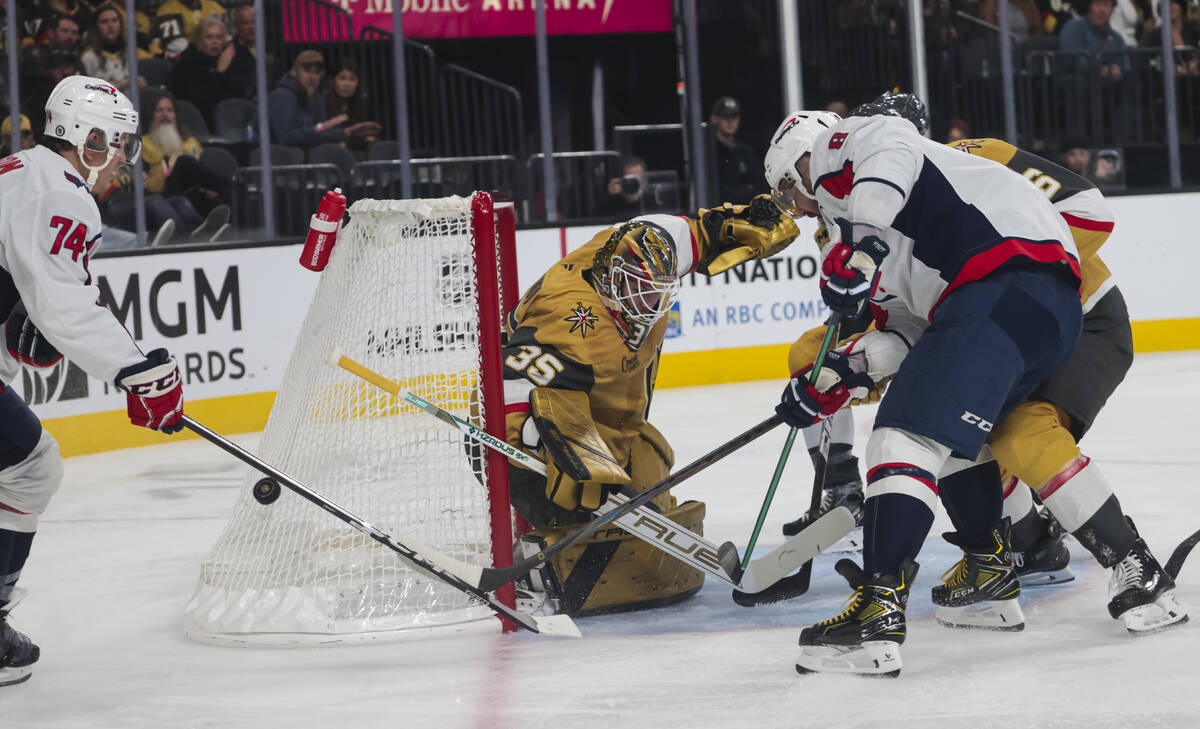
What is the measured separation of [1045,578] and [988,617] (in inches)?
14.8

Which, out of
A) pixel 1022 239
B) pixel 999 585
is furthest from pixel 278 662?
pixel 1022 239

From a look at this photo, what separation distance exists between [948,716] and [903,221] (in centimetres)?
82

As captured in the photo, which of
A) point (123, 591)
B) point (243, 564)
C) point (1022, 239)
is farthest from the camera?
point (123, 591)

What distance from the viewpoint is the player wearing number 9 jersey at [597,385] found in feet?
9.10

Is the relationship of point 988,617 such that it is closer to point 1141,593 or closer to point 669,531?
point 1141,593

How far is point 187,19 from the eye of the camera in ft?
22.7

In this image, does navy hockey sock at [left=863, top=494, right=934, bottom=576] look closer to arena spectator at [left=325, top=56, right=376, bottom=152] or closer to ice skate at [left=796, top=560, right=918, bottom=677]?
ice skate at [left=796, top=560, right=918, bottom=677]

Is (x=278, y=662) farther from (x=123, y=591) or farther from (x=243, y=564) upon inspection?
(x=123, y=591)

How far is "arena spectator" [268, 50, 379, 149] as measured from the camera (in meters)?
6.83

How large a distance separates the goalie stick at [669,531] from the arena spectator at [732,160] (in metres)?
4.73

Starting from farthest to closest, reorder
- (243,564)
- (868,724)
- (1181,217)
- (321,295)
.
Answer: (1181,217) → (321,295) → (243,564) → (868,724)

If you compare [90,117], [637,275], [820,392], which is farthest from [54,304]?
[820,392]

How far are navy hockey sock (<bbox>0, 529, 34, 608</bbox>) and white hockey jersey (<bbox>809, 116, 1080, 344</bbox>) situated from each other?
1.53 m

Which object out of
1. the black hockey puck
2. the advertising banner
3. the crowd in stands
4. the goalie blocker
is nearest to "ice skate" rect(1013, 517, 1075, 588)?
the goalie blocker
